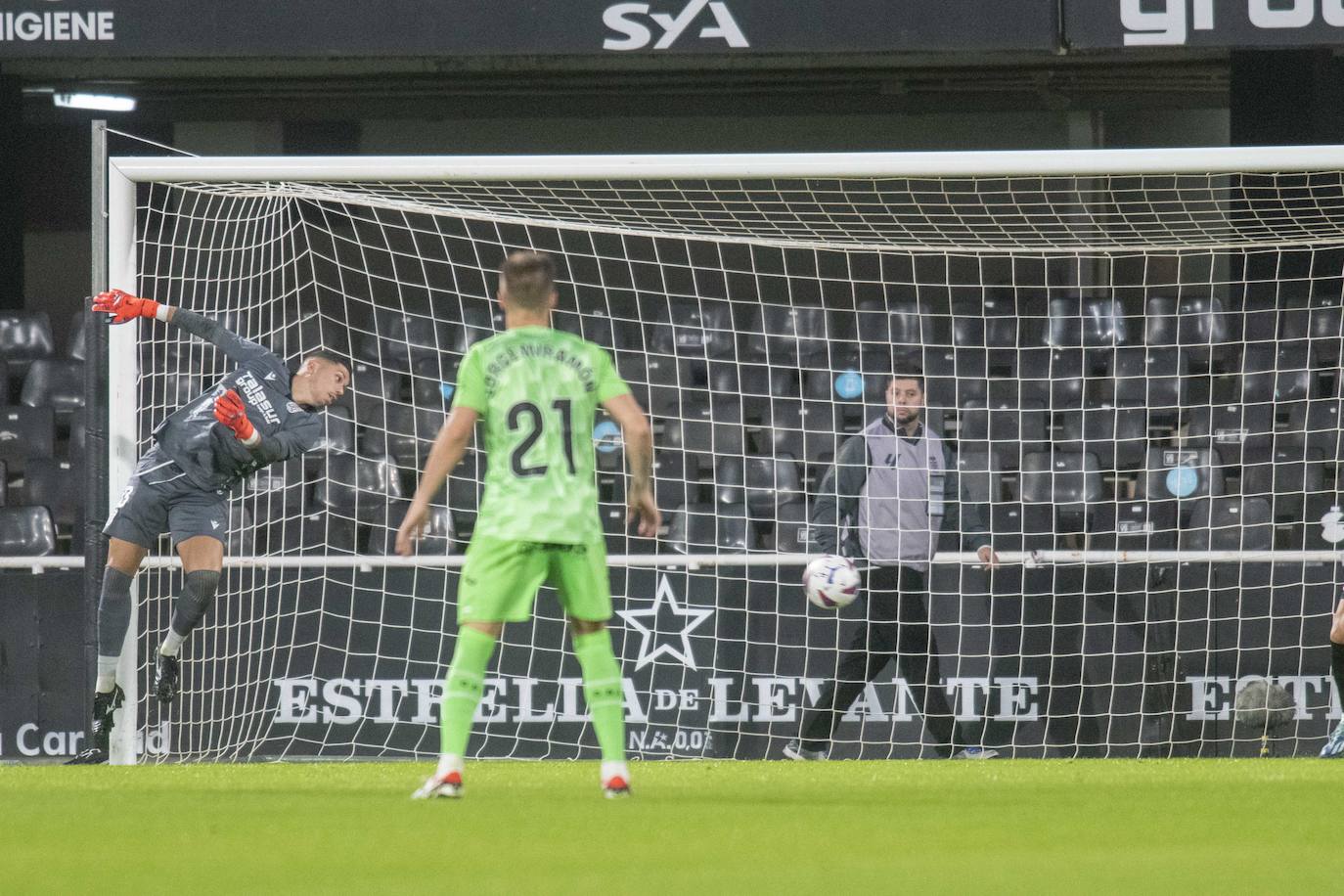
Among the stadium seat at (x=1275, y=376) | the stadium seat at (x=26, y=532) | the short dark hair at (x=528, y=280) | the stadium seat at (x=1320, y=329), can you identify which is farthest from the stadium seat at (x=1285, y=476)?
the stadium seat at (x=26, y=532)

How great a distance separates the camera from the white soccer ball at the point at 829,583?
794 centimetres

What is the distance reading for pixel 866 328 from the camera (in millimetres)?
12586

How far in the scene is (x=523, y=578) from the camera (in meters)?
5.02

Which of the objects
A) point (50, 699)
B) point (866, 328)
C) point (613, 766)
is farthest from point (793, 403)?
point (613, 766)

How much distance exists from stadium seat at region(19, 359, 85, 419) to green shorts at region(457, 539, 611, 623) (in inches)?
305

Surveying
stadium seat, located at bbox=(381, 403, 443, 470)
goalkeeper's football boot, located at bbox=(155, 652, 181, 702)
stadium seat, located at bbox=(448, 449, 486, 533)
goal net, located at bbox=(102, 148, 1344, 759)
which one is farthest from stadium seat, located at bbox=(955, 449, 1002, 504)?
goalkeeper's football boot, located at bbox=(155, 652, 181, 702)

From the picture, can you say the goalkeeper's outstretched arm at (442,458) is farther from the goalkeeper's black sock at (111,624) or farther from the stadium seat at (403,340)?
the stadium seat at (403,340)

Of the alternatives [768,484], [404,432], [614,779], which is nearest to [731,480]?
[768,484]

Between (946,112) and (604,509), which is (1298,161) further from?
(946,112)

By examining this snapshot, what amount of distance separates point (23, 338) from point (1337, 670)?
9030 millimetres

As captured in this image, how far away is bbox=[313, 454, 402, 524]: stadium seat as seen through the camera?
1026cm

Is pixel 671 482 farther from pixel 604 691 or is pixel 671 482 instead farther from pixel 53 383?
pixel 604 691

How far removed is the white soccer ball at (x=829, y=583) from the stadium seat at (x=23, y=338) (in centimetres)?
681

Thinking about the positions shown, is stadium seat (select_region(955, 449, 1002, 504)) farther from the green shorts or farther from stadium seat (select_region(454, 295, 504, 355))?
the green shorts
